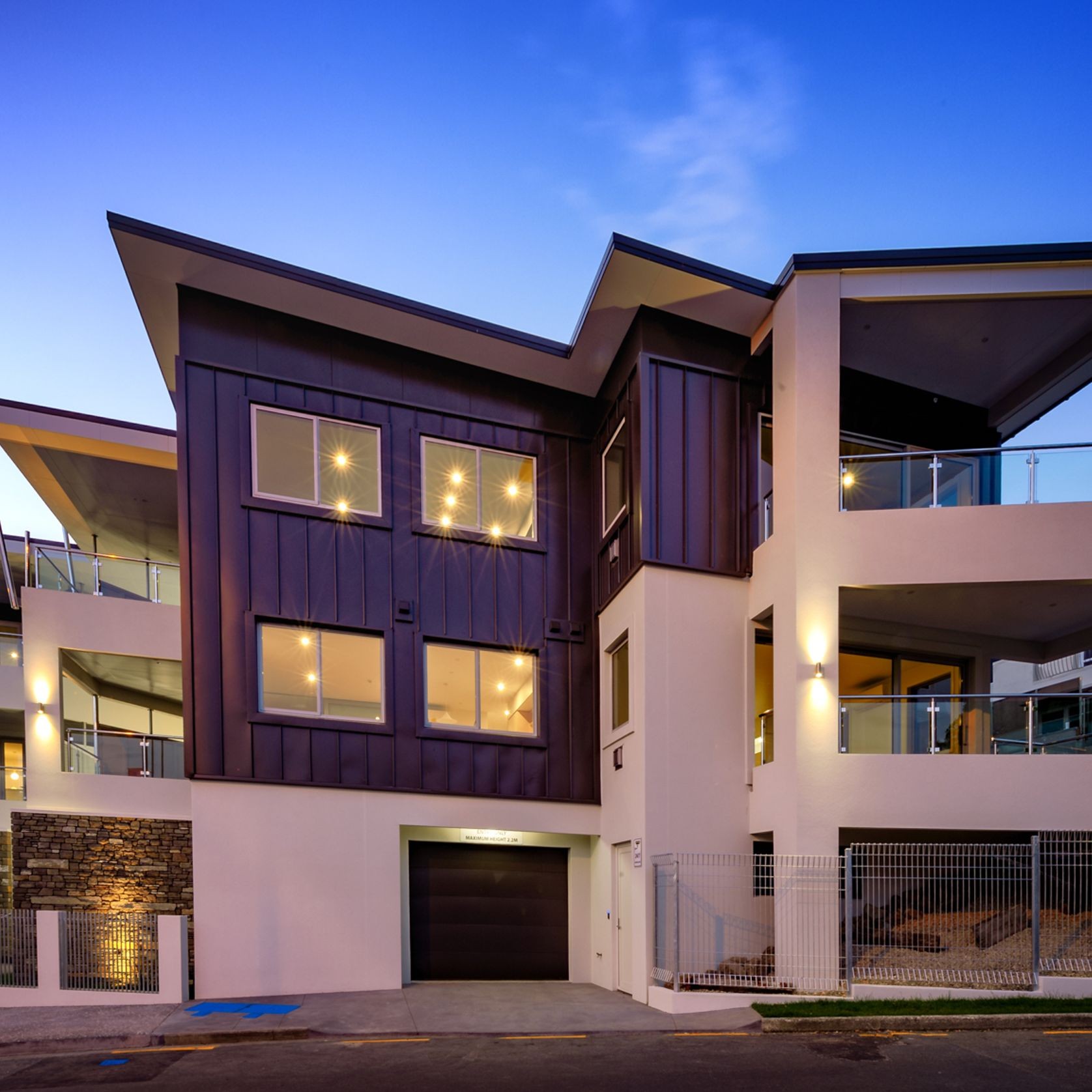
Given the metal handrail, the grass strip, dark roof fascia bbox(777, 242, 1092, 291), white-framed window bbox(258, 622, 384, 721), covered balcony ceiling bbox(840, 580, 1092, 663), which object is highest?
dark roof fascia bbox(777, 242, 1092, 291)

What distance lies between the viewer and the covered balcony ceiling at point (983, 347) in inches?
551

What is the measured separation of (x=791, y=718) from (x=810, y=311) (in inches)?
228

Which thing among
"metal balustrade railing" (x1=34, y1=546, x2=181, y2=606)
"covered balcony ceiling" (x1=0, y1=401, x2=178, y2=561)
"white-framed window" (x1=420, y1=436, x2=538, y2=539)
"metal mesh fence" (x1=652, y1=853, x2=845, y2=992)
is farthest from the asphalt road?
"covered balcony ceiling" (x1=0, y1=401, x2=178, y2=561)

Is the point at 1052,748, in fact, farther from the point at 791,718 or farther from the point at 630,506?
the point at 630,506

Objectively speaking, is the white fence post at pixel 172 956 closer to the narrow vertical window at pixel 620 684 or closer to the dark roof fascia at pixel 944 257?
the narrow vertical window at pixel 620 684

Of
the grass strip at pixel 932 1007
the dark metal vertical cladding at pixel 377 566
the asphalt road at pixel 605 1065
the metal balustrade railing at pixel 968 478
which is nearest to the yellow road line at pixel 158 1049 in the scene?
the asphalt road at pixel 605 1065

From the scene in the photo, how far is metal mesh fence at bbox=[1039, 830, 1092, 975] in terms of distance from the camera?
36.9 feet

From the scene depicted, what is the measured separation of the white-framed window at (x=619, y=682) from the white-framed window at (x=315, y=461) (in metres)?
4.55

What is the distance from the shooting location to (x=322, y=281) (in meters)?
14.4

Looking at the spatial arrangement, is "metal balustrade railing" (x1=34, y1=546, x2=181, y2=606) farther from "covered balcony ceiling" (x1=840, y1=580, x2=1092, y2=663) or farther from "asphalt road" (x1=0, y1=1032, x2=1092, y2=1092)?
"covered balcony ceiling" (x1=840, y1=580, x2=1092, y2=663)

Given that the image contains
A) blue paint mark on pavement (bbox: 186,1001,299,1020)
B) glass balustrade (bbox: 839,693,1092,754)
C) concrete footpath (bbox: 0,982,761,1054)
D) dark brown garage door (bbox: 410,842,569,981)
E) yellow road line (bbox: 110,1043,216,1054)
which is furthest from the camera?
dark brown garage door (bbox: 410,842,569,981)

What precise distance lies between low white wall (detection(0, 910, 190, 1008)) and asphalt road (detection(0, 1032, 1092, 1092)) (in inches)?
99.1

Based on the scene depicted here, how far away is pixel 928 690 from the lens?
16.9 m

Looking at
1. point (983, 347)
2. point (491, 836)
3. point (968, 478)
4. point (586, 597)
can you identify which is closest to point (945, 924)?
point (968, 478)
